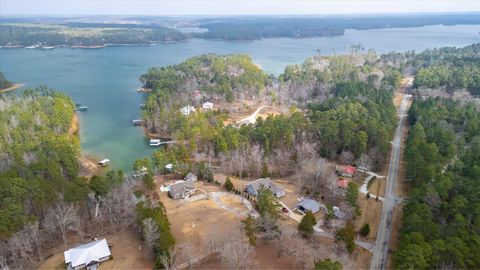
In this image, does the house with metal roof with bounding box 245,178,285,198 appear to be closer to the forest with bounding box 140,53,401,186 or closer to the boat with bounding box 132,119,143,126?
the forest with bounding box 140,53,401,186

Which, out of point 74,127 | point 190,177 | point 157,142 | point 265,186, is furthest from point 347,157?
point 74,127

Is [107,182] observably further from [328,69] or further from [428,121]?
[328,69]

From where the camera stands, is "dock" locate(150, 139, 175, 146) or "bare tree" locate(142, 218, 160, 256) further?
"dock" locate(150, 139, 175, 146)

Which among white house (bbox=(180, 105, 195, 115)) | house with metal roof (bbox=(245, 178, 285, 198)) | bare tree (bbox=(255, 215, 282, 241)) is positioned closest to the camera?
bare tree (bbox=(255, 215, 282, 241))

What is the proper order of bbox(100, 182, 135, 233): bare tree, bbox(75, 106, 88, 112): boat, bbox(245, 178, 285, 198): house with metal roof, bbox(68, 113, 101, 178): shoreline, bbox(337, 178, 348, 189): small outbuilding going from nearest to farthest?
bbox(100, 182, 135, 233): bare tree, bbox(245, 178, 285, 198): house with metal roof, bbox(337, 178, 348, 189): small outbuilding, bbox(68, 113, 101, 178): shoreline, bbox(75, 106, 88, 112): boat

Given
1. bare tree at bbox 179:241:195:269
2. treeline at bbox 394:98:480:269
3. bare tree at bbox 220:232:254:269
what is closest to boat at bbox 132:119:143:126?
bare tree at bbox 179:241:195:269

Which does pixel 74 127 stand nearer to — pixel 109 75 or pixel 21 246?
pixel 21 246

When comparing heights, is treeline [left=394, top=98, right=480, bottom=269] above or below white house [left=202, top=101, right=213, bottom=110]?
above

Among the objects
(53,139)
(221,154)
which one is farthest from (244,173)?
(53,139)
